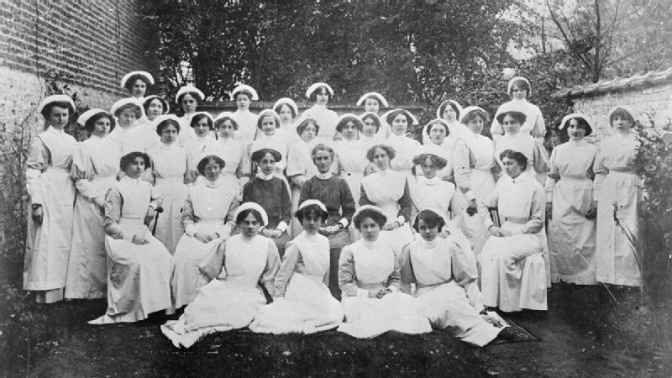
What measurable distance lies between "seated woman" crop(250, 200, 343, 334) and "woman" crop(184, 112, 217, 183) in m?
1.71

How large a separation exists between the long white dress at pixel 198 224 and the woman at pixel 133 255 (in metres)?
0.15

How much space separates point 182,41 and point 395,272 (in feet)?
27.1

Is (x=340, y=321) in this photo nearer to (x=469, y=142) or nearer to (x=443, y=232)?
(x=443, y=232)

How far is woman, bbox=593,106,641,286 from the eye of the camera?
6.44 meters

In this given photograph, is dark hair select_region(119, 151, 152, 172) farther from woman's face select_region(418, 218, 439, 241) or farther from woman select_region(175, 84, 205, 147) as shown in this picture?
woman's face select_region(418, 218, 439, 241)

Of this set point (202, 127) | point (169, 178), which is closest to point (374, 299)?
point (169, 178)

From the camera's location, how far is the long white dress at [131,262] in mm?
5555

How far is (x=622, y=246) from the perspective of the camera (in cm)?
653

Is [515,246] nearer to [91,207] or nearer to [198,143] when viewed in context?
[198,143]

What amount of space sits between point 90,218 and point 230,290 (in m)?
1.83

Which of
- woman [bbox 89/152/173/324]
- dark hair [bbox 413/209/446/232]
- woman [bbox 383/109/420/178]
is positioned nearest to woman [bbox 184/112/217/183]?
woman [bbox 89/152/173/324]

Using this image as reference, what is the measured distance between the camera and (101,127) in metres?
6.30

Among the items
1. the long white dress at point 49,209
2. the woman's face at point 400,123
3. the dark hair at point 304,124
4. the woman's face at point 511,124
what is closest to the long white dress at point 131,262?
the long white dress at point 49,209

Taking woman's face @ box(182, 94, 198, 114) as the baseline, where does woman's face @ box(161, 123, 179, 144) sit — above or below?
below
